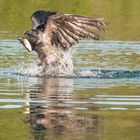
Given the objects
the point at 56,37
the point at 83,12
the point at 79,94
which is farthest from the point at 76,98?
the point at 83,12

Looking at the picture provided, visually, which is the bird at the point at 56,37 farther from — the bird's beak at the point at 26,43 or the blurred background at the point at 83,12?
the blurred background at the point at 83,12

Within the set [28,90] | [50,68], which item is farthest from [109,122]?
[50,68]

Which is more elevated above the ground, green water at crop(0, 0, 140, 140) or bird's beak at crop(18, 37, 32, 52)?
bird's beak at crop(18, 37, 32, 52)

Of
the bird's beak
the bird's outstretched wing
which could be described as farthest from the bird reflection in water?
the bird's beak

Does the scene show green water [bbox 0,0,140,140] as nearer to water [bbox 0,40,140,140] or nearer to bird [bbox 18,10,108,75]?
water [bbox 0,40,140,140]

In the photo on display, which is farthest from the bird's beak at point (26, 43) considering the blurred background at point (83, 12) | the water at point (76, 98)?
the blurred background at point (83, 12)

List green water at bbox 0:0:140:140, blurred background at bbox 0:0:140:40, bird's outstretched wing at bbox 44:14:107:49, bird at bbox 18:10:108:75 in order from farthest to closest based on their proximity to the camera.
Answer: blurred background at bbox 0:0:140:40
bird at bbox 18:10:108:75
bird's outstretched wing at bbox 44:14:107:49
green water at bbox 0:0:140:140

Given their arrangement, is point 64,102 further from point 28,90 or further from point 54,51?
point 54,51

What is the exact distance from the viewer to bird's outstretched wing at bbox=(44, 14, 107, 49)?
15.6m

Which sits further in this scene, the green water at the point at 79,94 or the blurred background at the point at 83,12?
the blurred background at the point at 83,12

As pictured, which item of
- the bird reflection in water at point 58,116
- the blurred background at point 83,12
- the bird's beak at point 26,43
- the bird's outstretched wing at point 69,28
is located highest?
the blurred background at point 83,12

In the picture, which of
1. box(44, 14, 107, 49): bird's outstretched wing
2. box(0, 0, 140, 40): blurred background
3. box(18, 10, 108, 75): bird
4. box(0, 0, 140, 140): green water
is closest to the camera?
box(0, 0, 140, 140): green water

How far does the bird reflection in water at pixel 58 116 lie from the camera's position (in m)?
9.79

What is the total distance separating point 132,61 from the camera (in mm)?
17453
